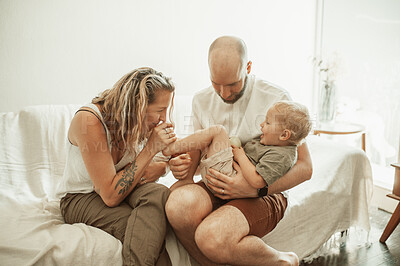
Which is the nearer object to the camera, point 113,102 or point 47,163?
point 113,102

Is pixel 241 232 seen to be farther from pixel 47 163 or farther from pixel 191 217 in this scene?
pixel 47 163

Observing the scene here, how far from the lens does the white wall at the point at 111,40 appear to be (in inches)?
77.0

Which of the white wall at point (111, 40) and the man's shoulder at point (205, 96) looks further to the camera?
the white wall at point (111, 40)

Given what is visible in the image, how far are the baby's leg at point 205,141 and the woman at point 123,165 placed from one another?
0.04 metres

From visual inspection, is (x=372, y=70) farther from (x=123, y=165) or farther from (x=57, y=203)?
(x=57, y=203)

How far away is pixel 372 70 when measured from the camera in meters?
2.81

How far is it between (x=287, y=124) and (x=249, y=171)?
26cm

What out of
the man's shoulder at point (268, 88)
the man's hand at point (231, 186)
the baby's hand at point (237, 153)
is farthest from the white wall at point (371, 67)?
the man's hand at point (231, 186)

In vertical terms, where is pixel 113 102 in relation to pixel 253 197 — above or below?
above

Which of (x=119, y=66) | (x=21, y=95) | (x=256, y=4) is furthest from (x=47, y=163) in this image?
(x=256, y=4)

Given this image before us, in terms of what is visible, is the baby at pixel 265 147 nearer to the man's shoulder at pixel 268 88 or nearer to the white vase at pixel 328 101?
the man's shoulder at pixel 268 88

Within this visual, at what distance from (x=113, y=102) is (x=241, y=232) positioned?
29.6 inches

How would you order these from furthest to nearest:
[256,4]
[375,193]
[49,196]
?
[256,4], [375,193], [49,196]

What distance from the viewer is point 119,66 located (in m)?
2.31
